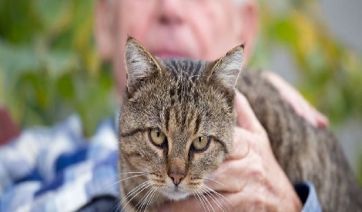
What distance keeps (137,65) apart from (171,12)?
364 mm

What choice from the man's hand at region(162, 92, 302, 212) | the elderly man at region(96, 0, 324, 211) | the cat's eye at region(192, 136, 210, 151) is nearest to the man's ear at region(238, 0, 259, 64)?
the elderly man at region(96, 0, 324, 211)

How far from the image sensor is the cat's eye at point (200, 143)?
80cm

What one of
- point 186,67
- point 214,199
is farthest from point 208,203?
point 186,67

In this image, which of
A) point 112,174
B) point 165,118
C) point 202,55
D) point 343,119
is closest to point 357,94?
point 343,119

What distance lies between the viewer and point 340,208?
102 centimetres

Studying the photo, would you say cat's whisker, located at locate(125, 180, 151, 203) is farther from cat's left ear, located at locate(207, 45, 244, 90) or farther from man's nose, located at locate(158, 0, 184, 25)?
man's nose, located at locate(158, 0, 184, 25)

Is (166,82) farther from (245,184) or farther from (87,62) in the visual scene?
(87,62)

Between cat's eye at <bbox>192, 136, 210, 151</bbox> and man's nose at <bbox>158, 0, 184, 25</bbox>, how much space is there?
1.37ft

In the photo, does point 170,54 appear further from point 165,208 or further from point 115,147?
point 165,208

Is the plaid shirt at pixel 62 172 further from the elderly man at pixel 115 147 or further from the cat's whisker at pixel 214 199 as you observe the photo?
the cat's whisker at pixel 214 199

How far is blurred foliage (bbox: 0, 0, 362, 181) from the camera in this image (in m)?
1.39

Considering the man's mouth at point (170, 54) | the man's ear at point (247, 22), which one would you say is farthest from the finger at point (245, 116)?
the man's ear at point (247, 22)

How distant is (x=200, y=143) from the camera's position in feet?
2.66

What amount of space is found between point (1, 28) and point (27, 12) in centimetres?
10
